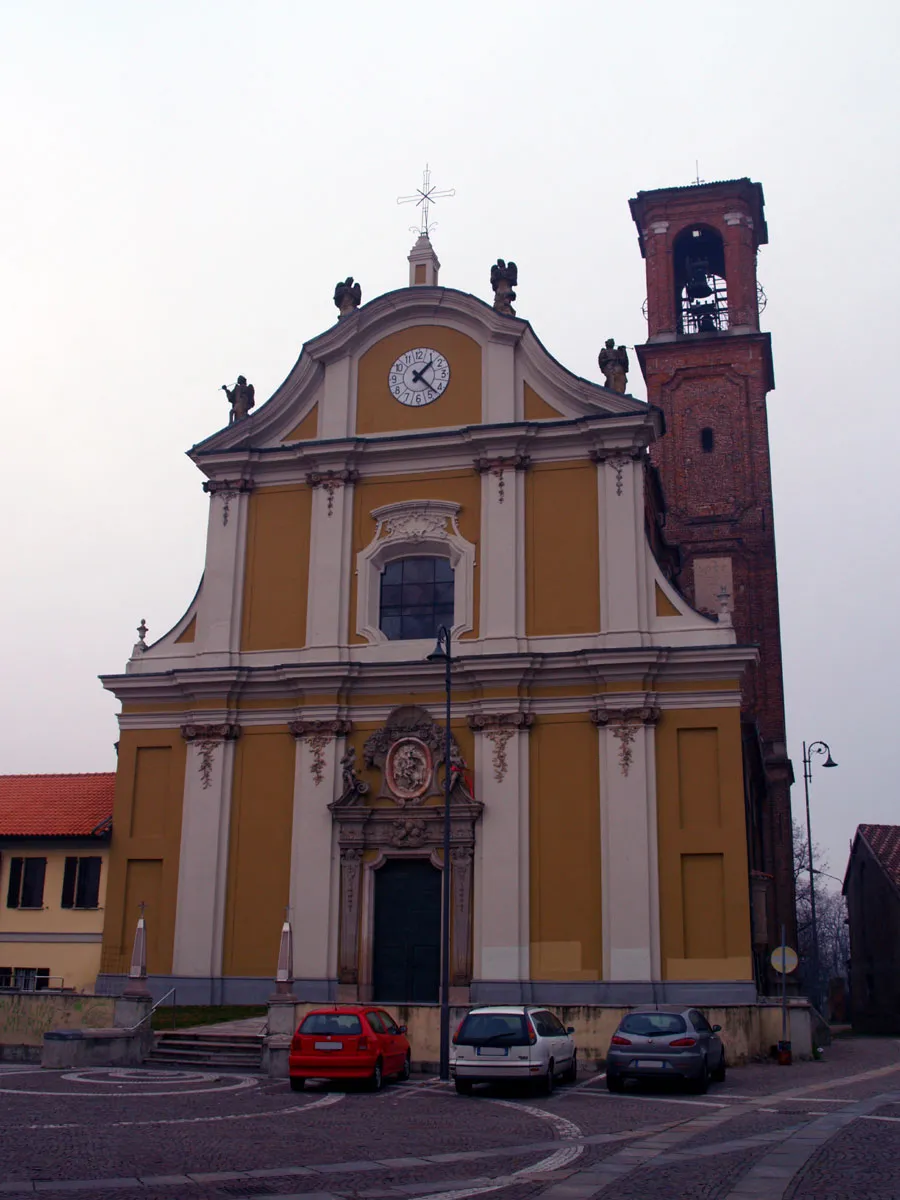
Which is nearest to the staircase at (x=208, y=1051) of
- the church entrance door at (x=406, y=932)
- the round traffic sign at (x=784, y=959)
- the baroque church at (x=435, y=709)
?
the baroque church at (x=435, y=709)

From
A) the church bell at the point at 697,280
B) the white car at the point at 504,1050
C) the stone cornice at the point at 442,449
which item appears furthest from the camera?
the church bell at the point at 697,280

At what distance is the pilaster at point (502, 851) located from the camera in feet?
83.4

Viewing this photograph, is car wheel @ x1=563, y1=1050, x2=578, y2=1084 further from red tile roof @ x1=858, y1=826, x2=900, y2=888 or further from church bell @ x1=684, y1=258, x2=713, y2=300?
church bell @ x1=684, y1=258, x2=713, y2=300

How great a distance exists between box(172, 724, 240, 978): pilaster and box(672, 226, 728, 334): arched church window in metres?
22.8

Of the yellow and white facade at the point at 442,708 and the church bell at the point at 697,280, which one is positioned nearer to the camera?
the yellow and white facade at the point at 442,708

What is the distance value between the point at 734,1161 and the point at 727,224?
3657 cm

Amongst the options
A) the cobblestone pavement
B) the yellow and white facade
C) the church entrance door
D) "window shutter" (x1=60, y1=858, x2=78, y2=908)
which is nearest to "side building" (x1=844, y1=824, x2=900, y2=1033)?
the yellow and white facade

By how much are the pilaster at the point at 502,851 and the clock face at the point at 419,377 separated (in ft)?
26.8

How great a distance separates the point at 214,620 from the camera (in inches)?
1156

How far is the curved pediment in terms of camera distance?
96.3 feet

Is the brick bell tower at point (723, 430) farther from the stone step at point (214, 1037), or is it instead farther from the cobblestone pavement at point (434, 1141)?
the cobblestone pavement at point (434, 1141)

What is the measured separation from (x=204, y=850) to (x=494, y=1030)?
12.0 m

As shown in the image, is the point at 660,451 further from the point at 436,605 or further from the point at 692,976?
the point at 692,976

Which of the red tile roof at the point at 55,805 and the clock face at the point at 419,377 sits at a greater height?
the clock face at the point at 419,377
